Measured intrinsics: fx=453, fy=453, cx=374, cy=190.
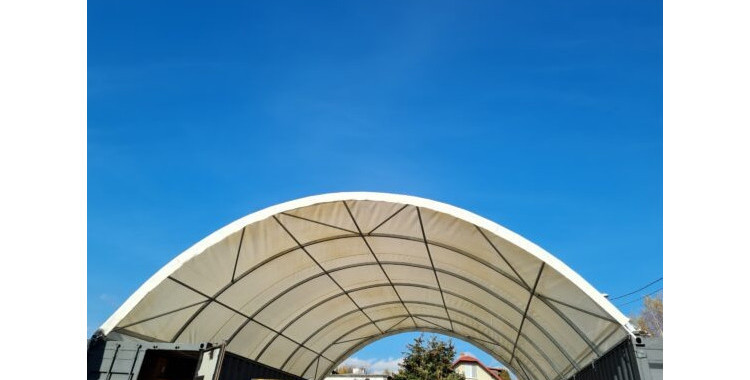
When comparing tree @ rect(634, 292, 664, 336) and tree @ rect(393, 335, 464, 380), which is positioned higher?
tree @ rect(634, 292, 664, 336)

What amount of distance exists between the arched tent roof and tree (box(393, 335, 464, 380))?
1400 cm

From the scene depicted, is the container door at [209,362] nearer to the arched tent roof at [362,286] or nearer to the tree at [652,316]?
the arched tent roof at [362,286]

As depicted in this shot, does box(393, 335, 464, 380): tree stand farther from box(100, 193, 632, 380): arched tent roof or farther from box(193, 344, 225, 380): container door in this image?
box(193, 344, 225, 380): container door

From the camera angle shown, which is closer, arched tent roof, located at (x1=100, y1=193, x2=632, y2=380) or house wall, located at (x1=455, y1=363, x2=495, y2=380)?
arched tent roof, located at (x1=100, y1=193, x2=632, y2=380)

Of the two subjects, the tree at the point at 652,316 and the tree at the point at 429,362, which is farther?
the tree at the point at 652,316

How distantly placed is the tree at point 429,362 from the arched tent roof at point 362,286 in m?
14.0

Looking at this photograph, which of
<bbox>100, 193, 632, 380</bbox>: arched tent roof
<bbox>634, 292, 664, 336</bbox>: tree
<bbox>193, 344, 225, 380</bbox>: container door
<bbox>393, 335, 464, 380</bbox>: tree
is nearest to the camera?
<bbox>193, 344, 225, 380</bbox>: container door

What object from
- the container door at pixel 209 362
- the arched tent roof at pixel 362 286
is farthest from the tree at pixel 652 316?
the container door at pixel 209 362

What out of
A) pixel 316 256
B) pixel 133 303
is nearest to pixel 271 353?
pixel 316 256

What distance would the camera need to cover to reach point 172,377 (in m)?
11.1

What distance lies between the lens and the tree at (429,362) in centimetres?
3412

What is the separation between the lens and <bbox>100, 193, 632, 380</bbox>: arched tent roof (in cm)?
1092

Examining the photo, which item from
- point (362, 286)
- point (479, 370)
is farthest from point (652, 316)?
point (362, 286)

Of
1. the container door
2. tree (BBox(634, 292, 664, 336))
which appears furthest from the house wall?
the container door
